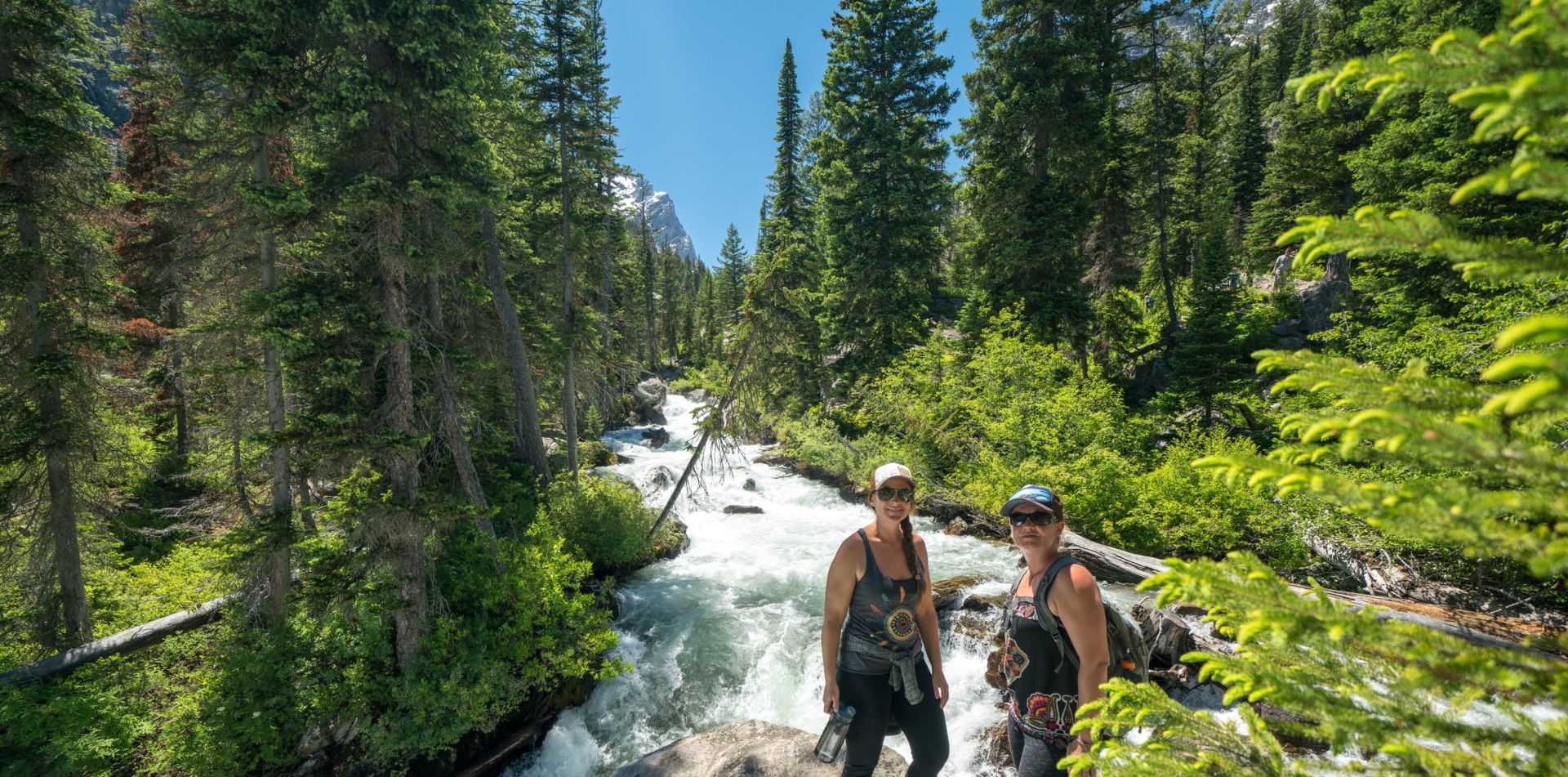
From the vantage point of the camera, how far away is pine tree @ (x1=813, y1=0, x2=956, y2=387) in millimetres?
20766

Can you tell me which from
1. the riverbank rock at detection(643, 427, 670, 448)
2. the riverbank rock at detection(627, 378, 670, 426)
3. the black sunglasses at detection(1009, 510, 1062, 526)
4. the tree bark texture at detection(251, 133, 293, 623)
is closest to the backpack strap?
the black sunglasses at detection(1009, 510, 1062, 526)

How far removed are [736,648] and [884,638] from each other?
7.01 meters

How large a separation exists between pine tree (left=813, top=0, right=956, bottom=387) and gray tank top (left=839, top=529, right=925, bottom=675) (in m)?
17.1

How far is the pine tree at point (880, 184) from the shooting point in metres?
20.8

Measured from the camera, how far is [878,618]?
3.95 metres

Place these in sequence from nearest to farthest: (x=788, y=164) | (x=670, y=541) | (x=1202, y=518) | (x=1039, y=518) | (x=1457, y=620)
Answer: (x=1039, y=518)
(x=1457, y=620)
(x=1202, y=518)
(x=670, y=541)
(x=788, y=164)

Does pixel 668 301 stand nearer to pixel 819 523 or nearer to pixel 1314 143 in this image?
pixel 819 523

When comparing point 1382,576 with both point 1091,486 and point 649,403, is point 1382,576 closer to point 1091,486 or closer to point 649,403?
point 1091,486

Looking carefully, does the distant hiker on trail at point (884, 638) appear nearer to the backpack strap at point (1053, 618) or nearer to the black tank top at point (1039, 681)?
the black tank top at point (1039, 681)

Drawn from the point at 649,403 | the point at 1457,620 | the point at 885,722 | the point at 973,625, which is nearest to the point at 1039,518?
the point at 885,722

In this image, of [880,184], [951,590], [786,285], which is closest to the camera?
[951,590]

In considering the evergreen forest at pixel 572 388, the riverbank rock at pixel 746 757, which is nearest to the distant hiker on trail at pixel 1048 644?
the evergreen forest at pixel 572 388

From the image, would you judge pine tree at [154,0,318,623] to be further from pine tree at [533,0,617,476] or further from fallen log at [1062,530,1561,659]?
fallen log at [1062,530,1561,659]

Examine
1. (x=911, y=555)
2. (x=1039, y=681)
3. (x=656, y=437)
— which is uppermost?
(x=911, y=555)
